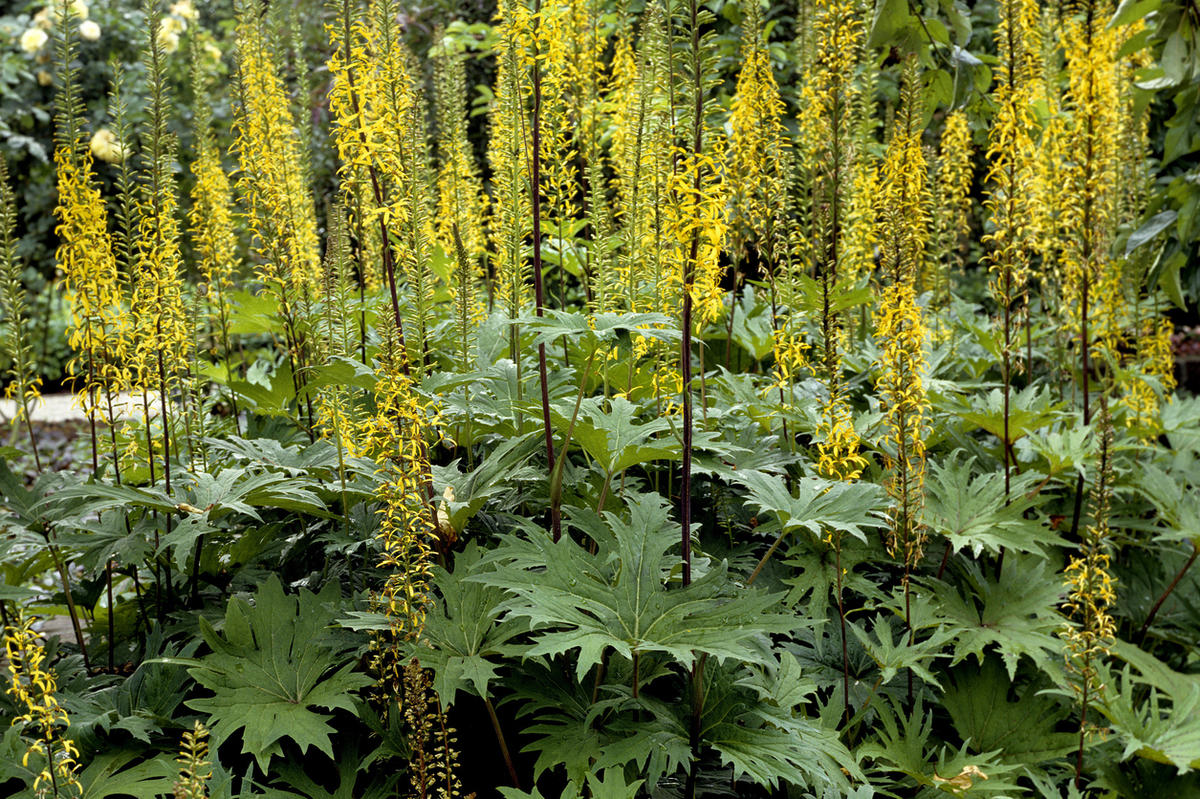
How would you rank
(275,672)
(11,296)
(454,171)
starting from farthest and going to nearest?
(454,171), (11,296), (275,672)

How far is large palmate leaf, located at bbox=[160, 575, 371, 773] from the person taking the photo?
2.04 metres

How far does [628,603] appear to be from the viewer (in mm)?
2064

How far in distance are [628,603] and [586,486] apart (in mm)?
599

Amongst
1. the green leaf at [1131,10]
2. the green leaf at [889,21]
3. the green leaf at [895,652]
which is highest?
the green leaf at [1131,10]

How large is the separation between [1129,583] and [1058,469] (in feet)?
2.16

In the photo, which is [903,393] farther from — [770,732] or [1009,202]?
[770,732]

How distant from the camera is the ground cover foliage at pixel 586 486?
211 centimetres

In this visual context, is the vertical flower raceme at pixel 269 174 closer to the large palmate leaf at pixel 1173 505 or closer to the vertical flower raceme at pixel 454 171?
the vertical flower raceme at pixel 454 171

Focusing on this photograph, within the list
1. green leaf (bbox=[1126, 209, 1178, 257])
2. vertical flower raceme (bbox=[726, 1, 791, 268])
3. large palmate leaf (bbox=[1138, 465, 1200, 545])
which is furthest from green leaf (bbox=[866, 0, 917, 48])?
large palmate leaf (bbox=[1138, 465, 1200, 545])

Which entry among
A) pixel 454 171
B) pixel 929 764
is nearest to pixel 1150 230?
pixel 929 764

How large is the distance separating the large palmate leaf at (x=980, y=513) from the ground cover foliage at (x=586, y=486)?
0.05 ft

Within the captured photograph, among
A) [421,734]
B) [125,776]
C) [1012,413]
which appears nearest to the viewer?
[421,734]

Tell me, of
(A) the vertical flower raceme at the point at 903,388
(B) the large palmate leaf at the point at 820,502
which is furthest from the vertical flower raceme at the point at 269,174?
(A) the vertical flower raceme at the point at 903,388

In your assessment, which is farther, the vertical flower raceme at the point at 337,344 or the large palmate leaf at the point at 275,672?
the vertical flower raceme at the point at 337,344
